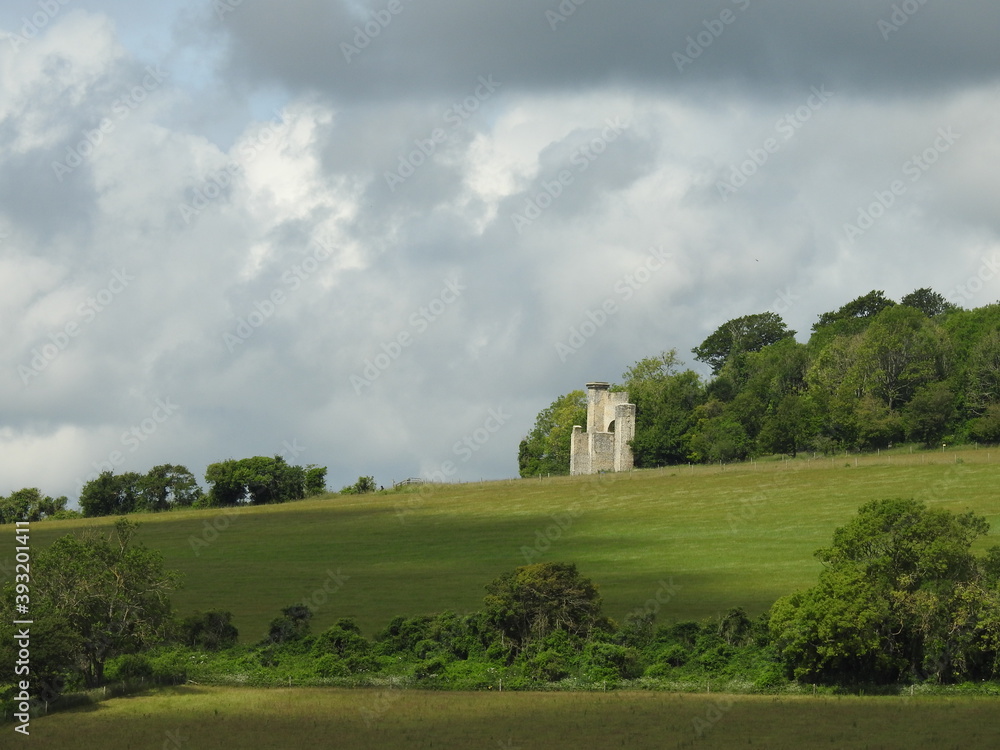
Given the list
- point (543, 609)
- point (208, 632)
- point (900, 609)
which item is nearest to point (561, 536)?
point (543, 609)

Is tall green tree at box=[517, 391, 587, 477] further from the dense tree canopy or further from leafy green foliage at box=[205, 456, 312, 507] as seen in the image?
leafy green foliage at box=[205, 456, 312, 507]

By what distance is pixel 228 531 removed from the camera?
95.8 m

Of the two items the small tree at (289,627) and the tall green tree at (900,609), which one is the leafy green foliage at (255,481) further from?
the tall green tree at (900,609)

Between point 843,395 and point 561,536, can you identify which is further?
point 843,395

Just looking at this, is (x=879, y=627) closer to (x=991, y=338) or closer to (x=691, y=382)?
(x=991, y=338)

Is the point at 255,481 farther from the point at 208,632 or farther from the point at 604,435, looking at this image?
the point at 208,632

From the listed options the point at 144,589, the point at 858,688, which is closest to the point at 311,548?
the point at 144,589

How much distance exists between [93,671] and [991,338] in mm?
89862

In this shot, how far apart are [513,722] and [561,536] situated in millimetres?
40800

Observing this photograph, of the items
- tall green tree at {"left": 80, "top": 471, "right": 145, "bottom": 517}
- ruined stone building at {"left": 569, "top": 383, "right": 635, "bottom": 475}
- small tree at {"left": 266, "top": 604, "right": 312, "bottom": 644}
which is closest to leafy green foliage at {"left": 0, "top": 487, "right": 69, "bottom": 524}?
tall green tree at {"left": 80, "top": 471, "right": 145, "bottom": 517}

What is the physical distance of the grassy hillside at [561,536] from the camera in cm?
6169

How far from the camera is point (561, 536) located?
3184 inches

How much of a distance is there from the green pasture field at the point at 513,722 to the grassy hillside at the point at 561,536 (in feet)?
36.1

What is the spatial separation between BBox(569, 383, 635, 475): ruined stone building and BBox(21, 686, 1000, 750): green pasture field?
263 ft
